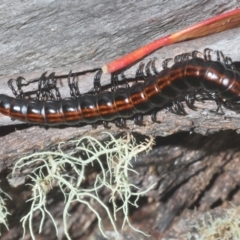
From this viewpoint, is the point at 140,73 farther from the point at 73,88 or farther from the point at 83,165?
the point at 83,165

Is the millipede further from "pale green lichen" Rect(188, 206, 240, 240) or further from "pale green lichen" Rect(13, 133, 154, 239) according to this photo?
"pale green lichen" Rect(188, 206, 240, 240)

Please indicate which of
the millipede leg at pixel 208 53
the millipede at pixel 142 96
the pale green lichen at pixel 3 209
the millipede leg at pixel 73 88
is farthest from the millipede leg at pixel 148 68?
the pale green lichen at pixel 3 209

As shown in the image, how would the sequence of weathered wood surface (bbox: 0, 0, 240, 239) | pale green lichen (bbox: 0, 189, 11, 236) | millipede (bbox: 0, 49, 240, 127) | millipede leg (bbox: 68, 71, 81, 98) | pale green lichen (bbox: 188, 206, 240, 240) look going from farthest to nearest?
pale green lichen (bbox: 188, 206, 240, 240), pale green lichen (bbox: 0, 189, 11, 236), millipede leg (bbox: 68, 71, 81, 98), weathered wood surface (bbox: 0, 0, 240, 239), millipede (bbox: 0, 49, 240, 127)

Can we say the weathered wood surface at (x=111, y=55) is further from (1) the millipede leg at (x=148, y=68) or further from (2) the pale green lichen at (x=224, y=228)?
(2) the pale green lichen at (x=224, y=228)

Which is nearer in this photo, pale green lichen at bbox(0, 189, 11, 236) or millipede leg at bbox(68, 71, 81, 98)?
millipede leg at bbox(68, 71, 81, 98)

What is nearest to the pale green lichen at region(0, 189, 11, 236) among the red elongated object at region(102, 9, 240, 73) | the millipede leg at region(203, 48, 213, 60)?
the red elongated object at region(102, 9, 240, 73)

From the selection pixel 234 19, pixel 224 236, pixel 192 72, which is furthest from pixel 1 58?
pixel 224 236
